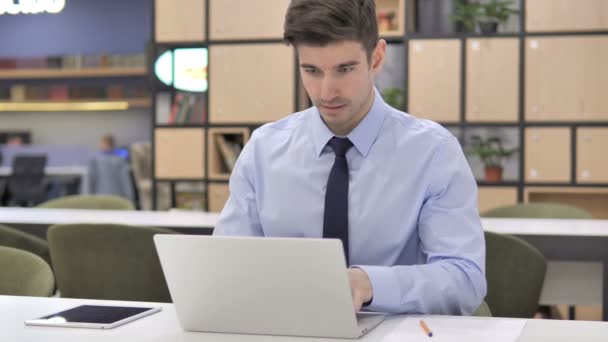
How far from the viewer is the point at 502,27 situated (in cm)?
638

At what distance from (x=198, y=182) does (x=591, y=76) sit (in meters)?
2.94

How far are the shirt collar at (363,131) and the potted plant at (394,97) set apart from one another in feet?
14.6

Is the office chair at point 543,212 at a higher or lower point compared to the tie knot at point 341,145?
lower

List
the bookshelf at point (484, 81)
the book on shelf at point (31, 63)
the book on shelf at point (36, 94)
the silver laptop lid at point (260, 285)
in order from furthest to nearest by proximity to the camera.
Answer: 1. the book on shelf at point (36, 94)
2. the book on shelf at point (31, 63)
3. the bookshelf at point (484, 81)
4. the silver laptop lid at point (260, 285)

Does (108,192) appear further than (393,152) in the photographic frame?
Yes

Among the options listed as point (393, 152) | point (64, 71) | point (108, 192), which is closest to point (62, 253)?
point (393, 152)

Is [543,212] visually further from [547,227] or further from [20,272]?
[20,272]

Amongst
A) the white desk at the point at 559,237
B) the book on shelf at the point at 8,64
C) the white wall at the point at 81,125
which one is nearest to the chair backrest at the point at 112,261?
the white desk at the point at 559,237

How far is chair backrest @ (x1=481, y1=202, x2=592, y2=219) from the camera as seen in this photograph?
401 centimetres

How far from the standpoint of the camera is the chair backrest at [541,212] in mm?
4012

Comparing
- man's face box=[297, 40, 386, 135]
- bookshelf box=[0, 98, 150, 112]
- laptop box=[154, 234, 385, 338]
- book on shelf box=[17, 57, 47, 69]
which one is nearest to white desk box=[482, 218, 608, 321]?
man's face box=[297, 40, 386, 135]

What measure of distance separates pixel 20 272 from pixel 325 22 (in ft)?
3.44

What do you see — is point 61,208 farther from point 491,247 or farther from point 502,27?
point 502,27

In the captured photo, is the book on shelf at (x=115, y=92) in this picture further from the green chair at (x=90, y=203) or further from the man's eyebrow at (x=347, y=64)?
the man's eyebrow at (x=347, y=64)
